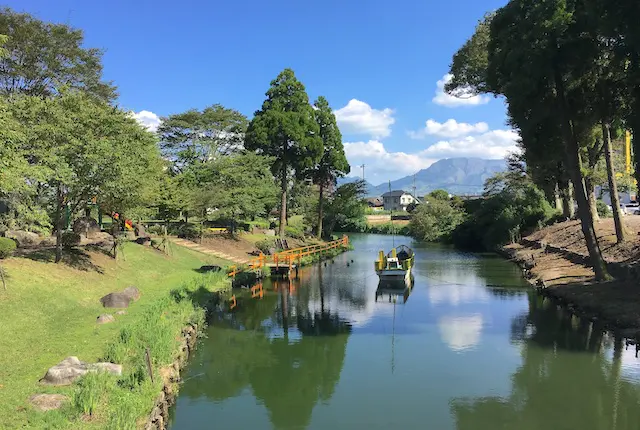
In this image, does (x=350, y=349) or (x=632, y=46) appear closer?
(x=632, y=46)

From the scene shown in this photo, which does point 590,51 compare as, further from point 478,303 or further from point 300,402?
point 300,402

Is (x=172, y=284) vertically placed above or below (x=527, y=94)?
below

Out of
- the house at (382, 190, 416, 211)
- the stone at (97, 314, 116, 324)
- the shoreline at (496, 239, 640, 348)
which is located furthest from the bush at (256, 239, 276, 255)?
the house at (382, 190, 416, 211)

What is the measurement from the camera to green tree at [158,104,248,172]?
4228 centimetres

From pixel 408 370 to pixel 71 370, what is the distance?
27.2 ft

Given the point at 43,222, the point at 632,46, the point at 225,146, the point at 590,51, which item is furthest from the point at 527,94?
the point at 225,146

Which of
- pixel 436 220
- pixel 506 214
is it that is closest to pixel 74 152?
pixel 506 214

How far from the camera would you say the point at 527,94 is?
17.4 meters

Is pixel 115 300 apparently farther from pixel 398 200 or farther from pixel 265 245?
pixel 398 200

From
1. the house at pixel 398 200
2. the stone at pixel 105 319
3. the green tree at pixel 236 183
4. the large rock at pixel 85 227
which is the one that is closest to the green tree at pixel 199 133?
the green tree at pixel 236 183

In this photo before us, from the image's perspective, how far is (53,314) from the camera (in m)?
12.8

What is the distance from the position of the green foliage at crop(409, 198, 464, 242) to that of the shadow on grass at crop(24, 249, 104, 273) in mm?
47882

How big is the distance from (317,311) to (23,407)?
13.7m

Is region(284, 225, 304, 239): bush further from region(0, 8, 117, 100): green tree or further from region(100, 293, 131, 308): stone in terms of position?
region(100, 293, 131, 308): stone
